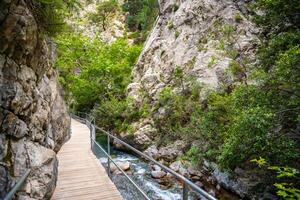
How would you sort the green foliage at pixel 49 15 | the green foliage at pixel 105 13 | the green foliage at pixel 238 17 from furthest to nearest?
the green foliage at pixel 105 13
the green foliage at pixel 238 17
the green foliage at pixel 49 15

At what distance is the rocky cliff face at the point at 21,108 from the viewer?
146 inches

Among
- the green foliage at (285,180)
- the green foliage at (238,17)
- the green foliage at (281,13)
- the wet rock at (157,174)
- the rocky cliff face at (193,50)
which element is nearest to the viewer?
the green foliage at (285,180)

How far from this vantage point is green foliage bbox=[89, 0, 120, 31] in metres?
39.8

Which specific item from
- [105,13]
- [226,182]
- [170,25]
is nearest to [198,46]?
[170,25]

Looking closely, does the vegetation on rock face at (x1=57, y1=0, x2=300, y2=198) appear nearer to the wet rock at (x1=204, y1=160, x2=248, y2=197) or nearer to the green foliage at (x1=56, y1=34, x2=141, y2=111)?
the wet rock at (x1=204, y1=160, x2=248, y2=197)

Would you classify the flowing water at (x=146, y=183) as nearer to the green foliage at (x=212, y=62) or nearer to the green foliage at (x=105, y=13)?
the green foliage at (x=212, y=62)

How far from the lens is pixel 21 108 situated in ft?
14.2

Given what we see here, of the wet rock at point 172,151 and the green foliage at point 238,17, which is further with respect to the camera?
the green foliage at point 238,17

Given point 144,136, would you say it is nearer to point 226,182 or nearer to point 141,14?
point 226,182

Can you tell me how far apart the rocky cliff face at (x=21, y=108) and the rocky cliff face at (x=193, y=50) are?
927 centimetres

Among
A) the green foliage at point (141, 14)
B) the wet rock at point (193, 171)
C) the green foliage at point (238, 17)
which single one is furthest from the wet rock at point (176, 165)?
the green foliage at point (141, 14)

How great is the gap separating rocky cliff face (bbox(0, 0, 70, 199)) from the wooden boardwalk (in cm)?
61

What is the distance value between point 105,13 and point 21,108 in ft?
128

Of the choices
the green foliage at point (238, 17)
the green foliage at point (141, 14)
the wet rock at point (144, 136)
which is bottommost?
the wet rock at point (144, 136)
